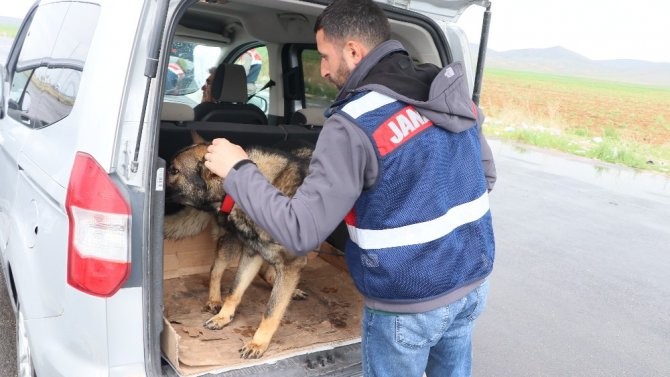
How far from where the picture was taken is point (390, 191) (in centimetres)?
170

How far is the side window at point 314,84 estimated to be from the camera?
552 cm

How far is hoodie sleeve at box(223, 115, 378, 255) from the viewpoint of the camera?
1.61 metres

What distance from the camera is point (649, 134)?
2291 cm

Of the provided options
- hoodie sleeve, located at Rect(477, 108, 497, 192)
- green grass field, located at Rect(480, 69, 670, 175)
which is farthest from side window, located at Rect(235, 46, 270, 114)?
green grass field, located at Rect(480, 69, 670, 175)

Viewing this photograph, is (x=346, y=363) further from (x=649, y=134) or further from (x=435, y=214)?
(x=649, y=134)

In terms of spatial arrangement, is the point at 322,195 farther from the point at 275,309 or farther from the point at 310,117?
the point at 310,117

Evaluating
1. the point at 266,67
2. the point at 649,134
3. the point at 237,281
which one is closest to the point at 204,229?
the point at 237,281

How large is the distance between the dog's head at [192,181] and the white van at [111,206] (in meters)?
0.59

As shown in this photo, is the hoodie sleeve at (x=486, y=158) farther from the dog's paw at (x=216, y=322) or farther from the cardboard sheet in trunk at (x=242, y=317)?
the dog's paw at (x=216, y=322)

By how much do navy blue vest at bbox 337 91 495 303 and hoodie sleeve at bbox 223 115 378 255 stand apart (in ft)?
0.19

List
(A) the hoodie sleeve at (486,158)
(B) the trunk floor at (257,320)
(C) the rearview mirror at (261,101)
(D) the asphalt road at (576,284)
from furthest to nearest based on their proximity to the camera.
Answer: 1. (C) the rearview mirror at (261,101)
2. (D) the asphalt road at (576,284)
3. (B) the trunk floor at (257,320)
4. (A) the hoodie sleeve at (486,158)

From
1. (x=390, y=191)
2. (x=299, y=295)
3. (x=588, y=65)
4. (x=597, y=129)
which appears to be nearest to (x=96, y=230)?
(x=390, y=191)

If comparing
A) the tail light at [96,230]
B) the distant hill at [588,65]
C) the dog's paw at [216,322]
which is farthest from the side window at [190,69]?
the distant hill at [588,65]

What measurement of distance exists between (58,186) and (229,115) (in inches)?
121
